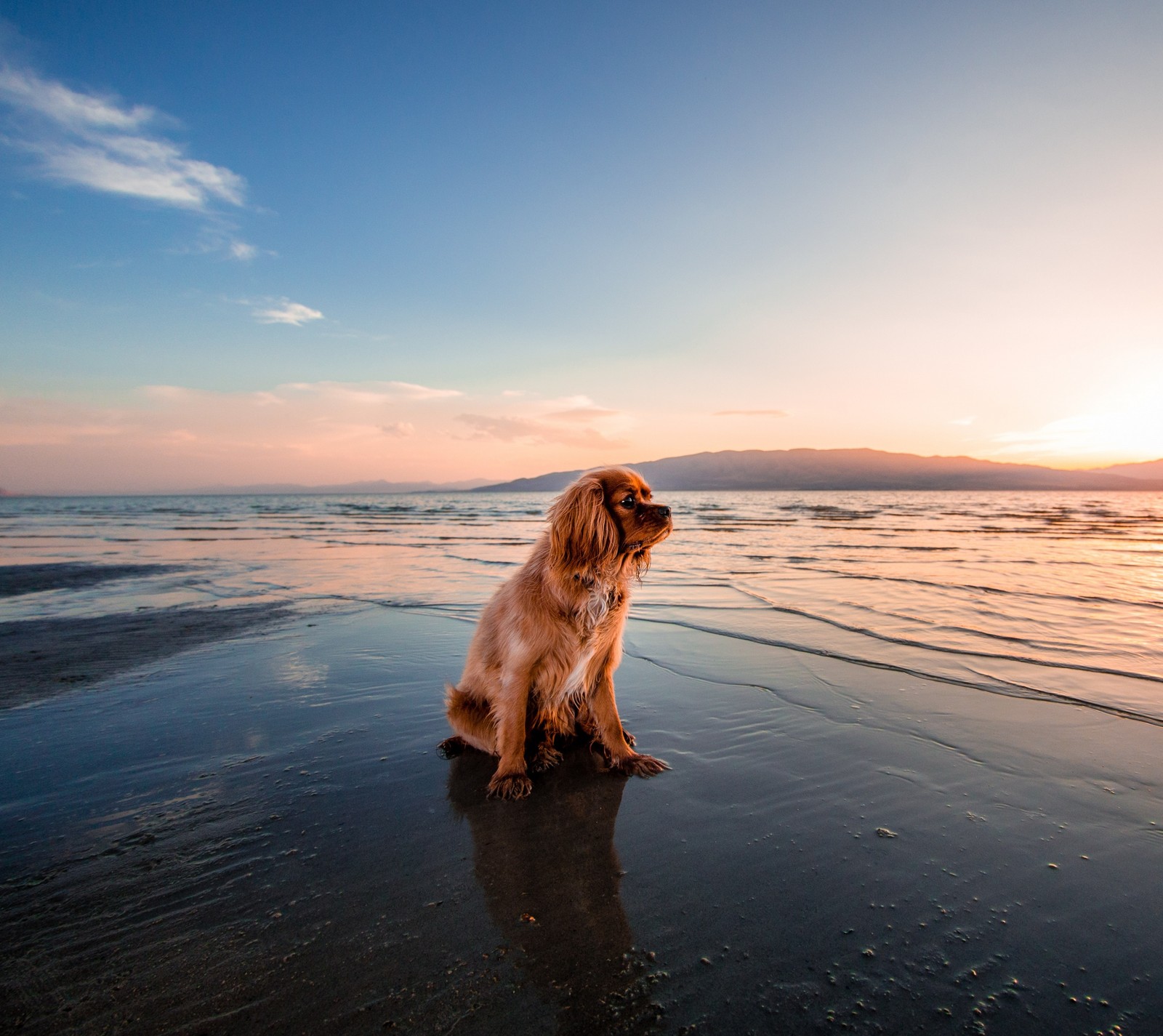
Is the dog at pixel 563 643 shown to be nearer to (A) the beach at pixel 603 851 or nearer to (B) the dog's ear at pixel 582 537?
(B) the dog's ear at pixel 582 537

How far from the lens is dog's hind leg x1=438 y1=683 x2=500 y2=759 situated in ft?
11.6

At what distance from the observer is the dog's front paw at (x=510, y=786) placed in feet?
10.1

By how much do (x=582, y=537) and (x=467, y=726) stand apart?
4.78ft

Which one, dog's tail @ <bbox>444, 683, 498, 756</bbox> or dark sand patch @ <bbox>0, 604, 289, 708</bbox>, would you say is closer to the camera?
dog's tail @ <bbox>444, 683, 498, 756</bbox>

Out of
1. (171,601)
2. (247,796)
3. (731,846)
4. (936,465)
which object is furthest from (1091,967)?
(936,465)

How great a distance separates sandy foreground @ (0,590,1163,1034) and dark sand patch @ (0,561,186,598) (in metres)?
7.19

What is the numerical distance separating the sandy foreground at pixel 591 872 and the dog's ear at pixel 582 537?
1.30 m

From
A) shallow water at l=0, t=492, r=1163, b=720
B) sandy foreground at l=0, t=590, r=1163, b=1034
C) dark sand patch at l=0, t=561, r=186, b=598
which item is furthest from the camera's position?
dark sand patch at l=0, t=561, r=186, b=598

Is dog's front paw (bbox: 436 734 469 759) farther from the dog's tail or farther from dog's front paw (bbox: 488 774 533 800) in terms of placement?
dog's front paw (bbox: 488 774 533 800)

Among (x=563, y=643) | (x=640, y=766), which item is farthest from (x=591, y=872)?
(x=563, y=643)

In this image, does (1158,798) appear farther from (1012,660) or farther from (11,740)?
(11,740)

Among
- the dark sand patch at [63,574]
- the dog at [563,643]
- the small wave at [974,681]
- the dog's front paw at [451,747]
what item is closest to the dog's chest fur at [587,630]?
the dog at [563,643]

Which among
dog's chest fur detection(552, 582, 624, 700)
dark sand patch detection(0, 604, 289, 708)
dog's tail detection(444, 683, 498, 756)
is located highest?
dog's chest fur detection(552, 582, 624, 700)

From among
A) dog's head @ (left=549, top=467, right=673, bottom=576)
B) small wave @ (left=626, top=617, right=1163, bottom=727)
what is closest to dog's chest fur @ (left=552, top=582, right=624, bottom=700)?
dog's head @ (left=549, top=467, right=673, bottom=576)
